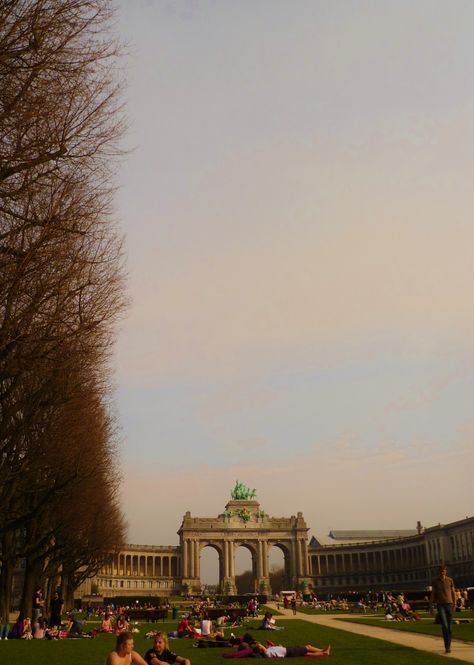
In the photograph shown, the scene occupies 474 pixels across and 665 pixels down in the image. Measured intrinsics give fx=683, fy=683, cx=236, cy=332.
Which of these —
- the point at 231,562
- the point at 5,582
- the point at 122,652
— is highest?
the point at 231,562

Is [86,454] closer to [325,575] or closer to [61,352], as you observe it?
[61,352]

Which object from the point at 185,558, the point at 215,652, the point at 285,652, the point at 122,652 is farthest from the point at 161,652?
the point at 185,558

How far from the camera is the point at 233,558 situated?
16362cm

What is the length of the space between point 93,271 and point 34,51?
736 centimetres

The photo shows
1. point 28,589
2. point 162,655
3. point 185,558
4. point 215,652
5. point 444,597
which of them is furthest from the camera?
point 185,558

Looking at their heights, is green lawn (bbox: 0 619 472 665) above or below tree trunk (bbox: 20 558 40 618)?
below

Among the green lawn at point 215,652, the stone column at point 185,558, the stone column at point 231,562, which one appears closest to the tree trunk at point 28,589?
the green lawn at point 215,652

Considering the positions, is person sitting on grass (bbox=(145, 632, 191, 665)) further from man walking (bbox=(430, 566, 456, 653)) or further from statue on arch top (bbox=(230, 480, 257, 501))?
statue on arch top (bbox=(230, 480, 257, 501))

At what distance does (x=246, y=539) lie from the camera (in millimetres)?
165750

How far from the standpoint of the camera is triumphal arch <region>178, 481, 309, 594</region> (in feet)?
534

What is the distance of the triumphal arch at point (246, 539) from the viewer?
162750 mm

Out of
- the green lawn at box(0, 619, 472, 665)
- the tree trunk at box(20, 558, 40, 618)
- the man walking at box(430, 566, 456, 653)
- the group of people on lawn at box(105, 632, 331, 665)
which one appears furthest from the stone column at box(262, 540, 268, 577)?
the man walking at box(430, 566, 456, 653)

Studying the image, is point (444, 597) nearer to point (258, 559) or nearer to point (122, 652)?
point (122, 652)

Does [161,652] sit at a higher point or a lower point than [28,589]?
lower
